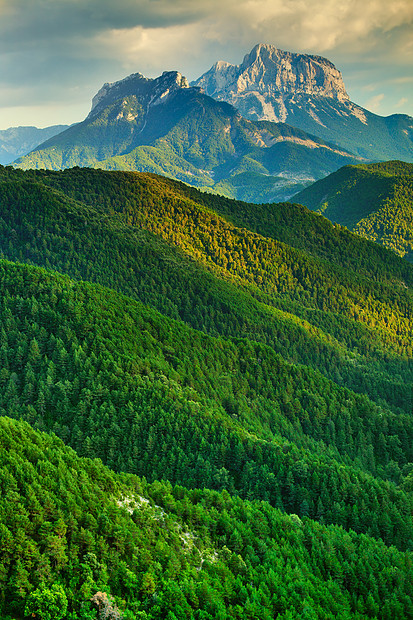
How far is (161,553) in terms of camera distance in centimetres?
7338

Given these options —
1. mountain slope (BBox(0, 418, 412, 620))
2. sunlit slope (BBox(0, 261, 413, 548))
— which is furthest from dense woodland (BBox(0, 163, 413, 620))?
sunlit slope (BBox(0, 261, 413, 548))

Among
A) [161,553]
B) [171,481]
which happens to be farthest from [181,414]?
[161,553]

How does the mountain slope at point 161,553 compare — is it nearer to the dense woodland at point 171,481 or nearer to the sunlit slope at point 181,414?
the dense woodland at point 171,481

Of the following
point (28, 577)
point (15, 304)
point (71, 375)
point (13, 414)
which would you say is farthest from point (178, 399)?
point (28, 577)

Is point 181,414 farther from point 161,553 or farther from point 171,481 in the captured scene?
point 161,553

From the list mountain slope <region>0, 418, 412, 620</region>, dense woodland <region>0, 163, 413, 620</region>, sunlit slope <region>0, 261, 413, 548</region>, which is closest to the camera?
mountain slope <region>0, 418, 412, 620</region>

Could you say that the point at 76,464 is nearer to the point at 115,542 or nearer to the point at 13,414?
the point at 115,542

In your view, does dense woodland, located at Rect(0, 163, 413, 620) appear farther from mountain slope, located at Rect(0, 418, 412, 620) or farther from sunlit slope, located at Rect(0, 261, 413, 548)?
sunlit slope, located at Rect(0, 261, 413, 548)

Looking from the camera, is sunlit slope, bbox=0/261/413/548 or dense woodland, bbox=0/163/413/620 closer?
dense woodland, bbox=0/163/413/620

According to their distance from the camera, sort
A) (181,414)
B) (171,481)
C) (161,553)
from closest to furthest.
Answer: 1. (161,553)
2. (171,481)
3. (181,414)

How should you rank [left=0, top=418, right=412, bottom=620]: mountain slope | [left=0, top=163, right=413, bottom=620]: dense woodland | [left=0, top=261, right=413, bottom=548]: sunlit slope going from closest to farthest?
[left=0, top=418, right=412, bottom=620]: mountain slope
[left=0, top=163, right=413, bottom=620]: dense woodland
[left=0, top=261, right=413, bottom=548]: sunlit slope

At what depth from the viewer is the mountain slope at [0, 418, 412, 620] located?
62812mm

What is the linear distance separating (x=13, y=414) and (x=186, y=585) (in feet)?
273

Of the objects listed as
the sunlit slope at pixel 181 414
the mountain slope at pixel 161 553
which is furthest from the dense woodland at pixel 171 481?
the sunlit slope at pixel 181 414
